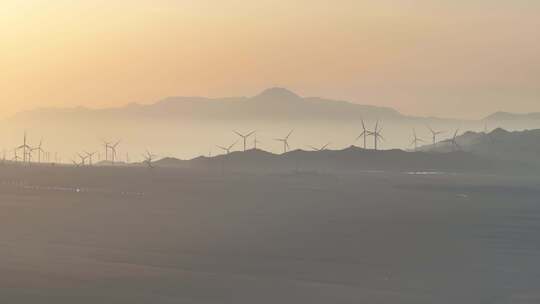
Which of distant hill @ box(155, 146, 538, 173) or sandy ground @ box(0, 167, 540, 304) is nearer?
sandy ground @ box(0, 167, 540, 304)

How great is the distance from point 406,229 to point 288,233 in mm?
6999

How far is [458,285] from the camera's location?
2514cm

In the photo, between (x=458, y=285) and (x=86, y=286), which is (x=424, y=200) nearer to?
(x=458, y=285)

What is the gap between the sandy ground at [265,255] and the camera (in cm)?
2306

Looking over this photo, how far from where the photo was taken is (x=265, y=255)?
31141 mm

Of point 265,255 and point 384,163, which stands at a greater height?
point 384,163

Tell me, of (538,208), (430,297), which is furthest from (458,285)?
(538,208)

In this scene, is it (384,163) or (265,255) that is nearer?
(265,255)

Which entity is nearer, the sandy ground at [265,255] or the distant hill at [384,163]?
the sandy ground at [265,255]

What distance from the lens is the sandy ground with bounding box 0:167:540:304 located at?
23.1 meters

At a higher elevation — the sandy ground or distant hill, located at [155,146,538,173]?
distant hill, located at [155,146,538,173]

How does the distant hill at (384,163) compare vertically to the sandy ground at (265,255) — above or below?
above

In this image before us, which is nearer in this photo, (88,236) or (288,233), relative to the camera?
(88,236)

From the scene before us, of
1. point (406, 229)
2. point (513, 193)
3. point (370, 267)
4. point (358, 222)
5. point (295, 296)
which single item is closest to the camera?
point (295, 296)
